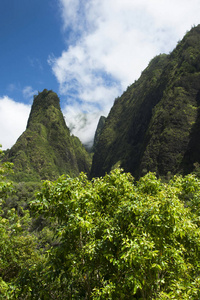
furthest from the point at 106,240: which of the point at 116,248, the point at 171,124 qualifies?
the point at 171,124

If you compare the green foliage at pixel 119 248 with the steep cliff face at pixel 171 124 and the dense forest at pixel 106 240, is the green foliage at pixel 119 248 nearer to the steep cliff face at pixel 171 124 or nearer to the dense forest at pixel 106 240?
the dense forest at pixel 106 240

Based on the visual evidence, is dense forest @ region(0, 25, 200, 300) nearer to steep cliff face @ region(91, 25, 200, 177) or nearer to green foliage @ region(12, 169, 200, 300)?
green foliage @ region(12, 169, 200, 300)

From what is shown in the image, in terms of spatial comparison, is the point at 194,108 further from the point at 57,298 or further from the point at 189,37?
the point at 57,298

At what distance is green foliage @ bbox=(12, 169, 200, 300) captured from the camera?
471cm

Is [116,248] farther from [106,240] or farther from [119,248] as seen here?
[106,240]

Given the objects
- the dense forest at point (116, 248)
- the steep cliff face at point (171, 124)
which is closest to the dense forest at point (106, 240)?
the dense forest at point (116, 248)

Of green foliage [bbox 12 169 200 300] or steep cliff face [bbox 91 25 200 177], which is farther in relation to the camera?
steep cliff face [bbox 91 25 200 177]

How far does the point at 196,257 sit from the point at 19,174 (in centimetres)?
14061

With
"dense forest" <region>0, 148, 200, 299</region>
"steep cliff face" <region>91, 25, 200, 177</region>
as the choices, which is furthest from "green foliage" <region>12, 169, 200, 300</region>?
"steep cliff face" <region>91, 25, 200, 177</region>

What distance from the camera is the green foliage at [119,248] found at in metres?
4.71

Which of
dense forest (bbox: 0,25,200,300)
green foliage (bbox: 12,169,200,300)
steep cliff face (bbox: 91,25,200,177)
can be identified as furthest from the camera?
steep cliff face (bbox: 91,25,200,177)

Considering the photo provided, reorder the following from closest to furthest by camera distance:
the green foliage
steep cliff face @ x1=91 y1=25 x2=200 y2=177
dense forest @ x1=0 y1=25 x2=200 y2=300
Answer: the green foliage, dense forest @ x1=0 y1=25 x2=200 y2=300, steep cliff face @ x1=91 y1=25 x2=200 y2=177

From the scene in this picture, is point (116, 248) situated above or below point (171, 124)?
below

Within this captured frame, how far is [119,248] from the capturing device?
5.42 metres
